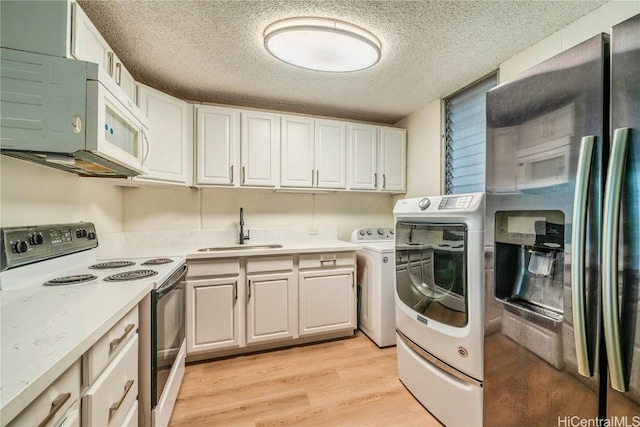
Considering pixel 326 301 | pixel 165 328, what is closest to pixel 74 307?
pixel 165 328

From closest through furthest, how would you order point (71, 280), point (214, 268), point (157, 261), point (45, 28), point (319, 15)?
point (45, 28) → point (71, 280) → point (319, 15) → point (157, 261) → point (214, 268)

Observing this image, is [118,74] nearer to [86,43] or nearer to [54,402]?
[86,43]

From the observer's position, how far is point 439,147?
2.67 meters

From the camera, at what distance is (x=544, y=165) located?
3.35 feet

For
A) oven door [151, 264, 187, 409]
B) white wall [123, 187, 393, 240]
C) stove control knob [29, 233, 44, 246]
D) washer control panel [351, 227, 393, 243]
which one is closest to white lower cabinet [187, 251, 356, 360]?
oven door [151, 264, 187, 409]

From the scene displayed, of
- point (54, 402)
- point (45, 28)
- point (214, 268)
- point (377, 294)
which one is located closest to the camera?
point (54, 402)

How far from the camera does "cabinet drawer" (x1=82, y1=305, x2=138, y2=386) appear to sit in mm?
768

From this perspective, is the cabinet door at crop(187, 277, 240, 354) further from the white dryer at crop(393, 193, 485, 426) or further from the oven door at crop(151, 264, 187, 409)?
the white dryer at crop(393, 193, 485, 426)

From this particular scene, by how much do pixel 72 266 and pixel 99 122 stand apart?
3.14 feet

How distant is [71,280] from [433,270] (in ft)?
6.17

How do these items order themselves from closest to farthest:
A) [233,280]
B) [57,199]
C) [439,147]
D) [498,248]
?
[498,248]
[57,199]
[233,280]
[439,147]

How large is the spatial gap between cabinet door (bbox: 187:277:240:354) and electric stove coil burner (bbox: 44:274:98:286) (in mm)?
806

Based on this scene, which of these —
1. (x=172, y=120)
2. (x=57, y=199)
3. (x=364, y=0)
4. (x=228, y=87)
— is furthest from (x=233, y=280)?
(x=364, y=0)

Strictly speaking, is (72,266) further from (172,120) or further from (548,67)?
(548,67)
